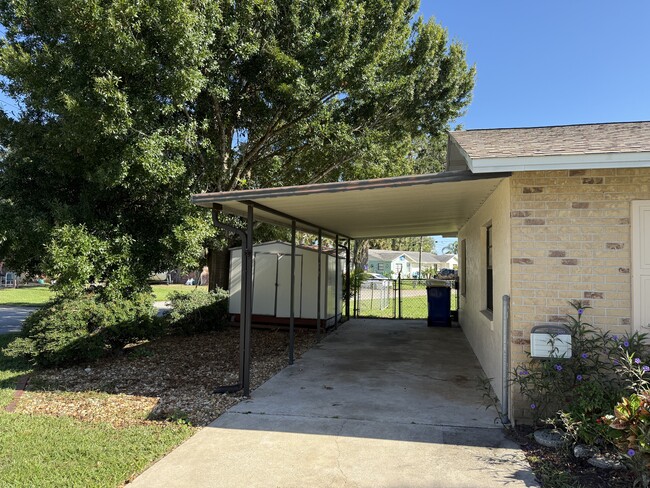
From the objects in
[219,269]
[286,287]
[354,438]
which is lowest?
[354,438]

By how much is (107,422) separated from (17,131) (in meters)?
6.67

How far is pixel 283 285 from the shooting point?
1137 cm

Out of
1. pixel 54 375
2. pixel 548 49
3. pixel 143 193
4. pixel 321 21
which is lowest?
pixel 54 375

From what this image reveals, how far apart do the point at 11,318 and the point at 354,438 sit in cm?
1523

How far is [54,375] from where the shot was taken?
6.95 meters

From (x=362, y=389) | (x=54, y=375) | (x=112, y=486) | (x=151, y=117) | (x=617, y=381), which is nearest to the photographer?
(x=112, y=486)

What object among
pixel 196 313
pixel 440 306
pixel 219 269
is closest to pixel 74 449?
pixel 196 313

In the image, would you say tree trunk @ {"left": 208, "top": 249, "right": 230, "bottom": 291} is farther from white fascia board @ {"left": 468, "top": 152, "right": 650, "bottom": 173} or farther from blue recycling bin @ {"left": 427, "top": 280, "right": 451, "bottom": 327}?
white fascia board @ {"left": 468, "top": 152, "right": 650, "bottom": 173}

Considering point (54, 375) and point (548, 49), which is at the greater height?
point (548, 49)

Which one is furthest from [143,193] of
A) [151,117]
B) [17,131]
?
[17,131]

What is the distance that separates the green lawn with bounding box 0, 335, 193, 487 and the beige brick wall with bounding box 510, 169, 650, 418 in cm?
374

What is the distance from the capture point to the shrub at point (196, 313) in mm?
10352

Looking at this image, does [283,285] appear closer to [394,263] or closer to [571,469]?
[571,469]

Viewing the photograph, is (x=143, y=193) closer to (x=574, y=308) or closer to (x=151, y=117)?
(x=151, y=117)
